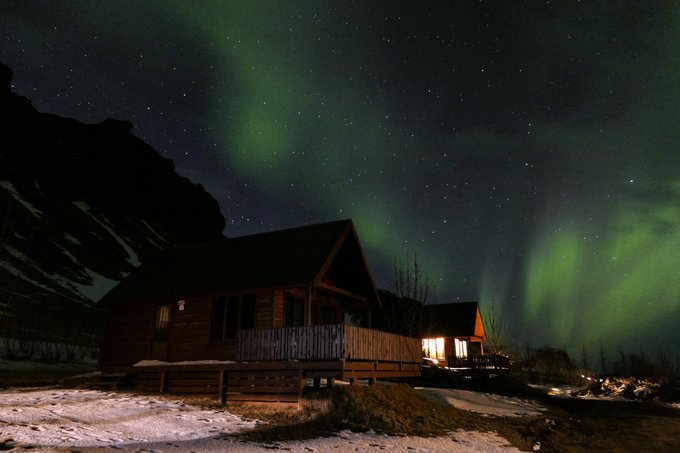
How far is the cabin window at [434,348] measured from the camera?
4884cm

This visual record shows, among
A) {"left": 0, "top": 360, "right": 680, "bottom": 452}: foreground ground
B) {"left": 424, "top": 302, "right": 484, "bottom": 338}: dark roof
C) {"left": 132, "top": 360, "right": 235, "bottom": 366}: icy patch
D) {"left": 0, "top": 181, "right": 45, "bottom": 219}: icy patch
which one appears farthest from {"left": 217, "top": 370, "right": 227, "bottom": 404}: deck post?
{"left": 0, "top": 181, "right": 45, "bottom": 219}: icy patch

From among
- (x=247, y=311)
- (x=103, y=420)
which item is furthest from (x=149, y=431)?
(x=247, y=311)

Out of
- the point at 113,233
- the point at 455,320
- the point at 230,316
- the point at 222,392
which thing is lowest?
the point at 222,392

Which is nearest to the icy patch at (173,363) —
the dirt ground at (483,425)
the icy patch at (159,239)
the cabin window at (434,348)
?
the dirt ground at (483,425)

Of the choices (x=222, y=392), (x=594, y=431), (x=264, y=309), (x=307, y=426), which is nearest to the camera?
(x=307, y=426)

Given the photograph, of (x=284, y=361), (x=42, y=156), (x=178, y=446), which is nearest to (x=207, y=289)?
(x=284, y=361)

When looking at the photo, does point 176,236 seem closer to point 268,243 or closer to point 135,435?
point 268,243

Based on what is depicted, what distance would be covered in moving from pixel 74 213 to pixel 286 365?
82.5m

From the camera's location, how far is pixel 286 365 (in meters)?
17.2

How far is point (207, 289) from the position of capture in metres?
21.8

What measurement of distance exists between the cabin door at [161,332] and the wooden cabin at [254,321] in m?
0.05

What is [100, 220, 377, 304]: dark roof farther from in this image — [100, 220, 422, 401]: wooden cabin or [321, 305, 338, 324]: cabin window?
[321, 305, 338, 324]: cabin window

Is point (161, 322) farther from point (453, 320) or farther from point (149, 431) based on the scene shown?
Answer: point (453, 320)

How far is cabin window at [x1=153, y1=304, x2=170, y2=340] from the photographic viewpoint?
23.7 m
